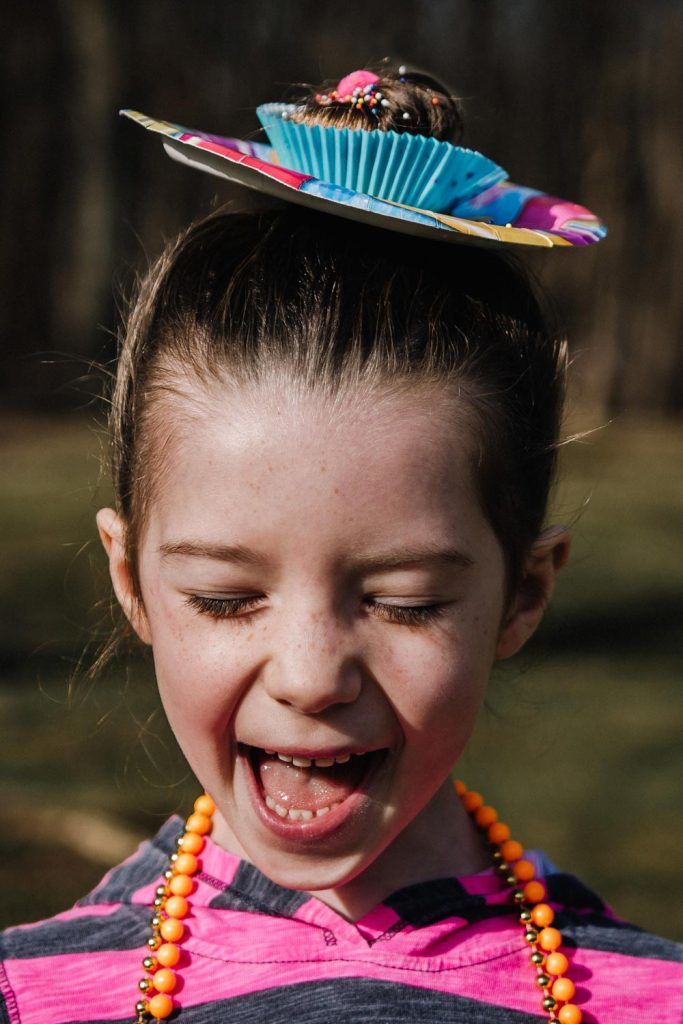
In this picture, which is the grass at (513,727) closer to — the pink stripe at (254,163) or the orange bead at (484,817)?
the orange bead at (484,817)

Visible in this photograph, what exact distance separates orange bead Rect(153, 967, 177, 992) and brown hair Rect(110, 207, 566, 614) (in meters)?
0.53

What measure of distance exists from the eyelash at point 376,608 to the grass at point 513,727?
0.60 meters

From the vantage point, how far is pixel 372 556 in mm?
1606

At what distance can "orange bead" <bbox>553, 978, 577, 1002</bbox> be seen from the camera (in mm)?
1752

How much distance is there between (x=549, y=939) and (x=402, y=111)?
1.14m

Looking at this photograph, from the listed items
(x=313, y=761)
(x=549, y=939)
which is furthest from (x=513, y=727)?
(x=313, y=761)

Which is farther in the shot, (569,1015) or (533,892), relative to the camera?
(533,892)

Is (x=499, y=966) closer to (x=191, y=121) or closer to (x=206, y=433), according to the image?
(x=206, y=433)

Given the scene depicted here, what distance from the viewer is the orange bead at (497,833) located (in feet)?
6.51

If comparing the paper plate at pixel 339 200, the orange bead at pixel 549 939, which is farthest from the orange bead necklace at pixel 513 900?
the paper plate at pixel 339 200

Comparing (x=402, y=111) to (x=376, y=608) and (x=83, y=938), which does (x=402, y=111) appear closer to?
(x=376, y=608)

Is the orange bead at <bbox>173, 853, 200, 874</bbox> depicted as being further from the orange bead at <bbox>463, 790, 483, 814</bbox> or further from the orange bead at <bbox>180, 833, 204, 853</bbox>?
the orange bead at <bbox>463, 790, 483, 814</bbox>

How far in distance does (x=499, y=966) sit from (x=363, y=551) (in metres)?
0.62

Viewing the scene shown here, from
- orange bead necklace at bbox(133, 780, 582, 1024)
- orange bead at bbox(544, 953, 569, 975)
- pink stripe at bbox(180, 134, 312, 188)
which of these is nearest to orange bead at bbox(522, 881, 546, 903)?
orange bead necklace at bbox(133, 780, 582, 1024)
